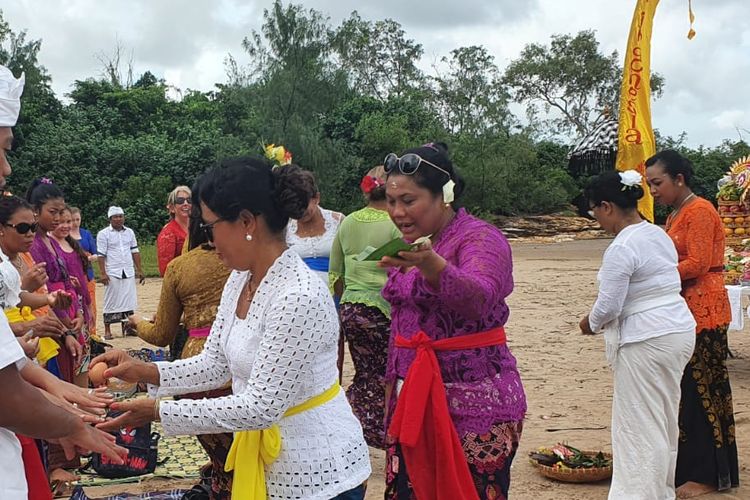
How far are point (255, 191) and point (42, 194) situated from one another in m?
4.43

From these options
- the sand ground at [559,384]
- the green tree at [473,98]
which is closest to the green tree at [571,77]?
the green tree at [473,98]

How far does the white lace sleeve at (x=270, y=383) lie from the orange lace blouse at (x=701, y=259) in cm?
332

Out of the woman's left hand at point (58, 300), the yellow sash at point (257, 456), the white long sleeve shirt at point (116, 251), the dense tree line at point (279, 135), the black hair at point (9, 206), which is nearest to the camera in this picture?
the yellow sash at point (257, 456)

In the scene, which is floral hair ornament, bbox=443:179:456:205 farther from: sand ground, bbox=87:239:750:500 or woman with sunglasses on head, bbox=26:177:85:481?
woman with sunglasses on head, bbox=26:177:85:481

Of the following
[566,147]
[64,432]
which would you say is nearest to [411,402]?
[64,432]

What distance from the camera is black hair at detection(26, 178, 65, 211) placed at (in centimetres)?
624

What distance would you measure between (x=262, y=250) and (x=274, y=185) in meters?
0.22

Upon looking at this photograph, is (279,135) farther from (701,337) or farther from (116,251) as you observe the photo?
(701,337)

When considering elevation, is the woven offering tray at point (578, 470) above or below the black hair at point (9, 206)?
below

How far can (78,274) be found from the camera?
6.58 meters

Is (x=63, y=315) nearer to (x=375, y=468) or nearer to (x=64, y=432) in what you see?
(x=375, y=468)

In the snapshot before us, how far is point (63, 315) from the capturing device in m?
5.92

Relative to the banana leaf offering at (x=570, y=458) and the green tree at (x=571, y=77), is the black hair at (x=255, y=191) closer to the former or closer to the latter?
the banana leaf offering at (x=570, y=458)

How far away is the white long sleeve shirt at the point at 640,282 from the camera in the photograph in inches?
163
